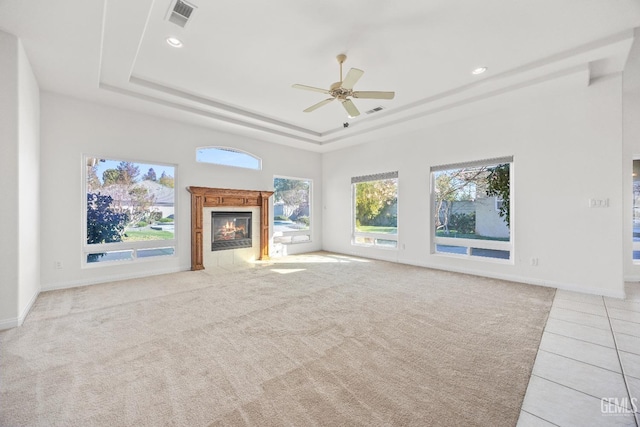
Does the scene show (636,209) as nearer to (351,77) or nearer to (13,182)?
(351,77)

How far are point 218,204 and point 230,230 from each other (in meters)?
0.69

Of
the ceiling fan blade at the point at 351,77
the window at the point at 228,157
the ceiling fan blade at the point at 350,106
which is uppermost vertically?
the ceiling fan blade at the point at 351,77

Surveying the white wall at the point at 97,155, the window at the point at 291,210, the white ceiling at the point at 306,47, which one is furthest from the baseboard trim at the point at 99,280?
the white ceiling at the point at 306,47

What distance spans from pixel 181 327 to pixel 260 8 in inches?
131

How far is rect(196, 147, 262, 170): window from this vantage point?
18.6 feet

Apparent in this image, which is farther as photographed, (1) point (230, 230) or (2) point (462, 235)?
(1) point (230, 230)

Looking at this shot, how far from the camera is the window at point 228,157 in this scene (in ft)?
18.6

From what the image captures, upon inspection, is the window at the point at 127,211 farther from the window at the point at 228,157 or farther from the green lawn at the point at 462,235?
the green lawn at the point at 462,235

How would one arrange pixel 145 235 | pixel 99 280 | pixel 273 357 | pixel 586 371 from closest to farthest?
pixel 586 371 → pixel 273 357 → pixel 99 280 → pixel 145 235

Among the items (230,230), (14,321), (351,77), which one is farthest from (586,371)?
(230,230)

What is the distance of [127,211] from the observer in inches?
188

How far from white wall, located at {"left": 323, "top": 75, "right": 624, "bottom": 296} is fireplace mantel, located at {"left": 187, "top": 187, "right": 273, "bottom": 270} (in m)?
3.77

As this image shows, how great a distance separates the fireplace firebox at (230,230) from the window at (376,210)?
2.86m

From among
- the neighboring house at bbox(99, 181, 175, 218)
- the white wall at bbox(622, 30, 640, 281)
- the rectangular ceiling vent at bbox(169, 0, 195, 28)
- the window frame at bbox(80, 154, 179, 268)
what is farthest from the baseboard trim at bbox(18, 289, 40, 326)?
the white wall at bbox(622, 30, 640, 281)
